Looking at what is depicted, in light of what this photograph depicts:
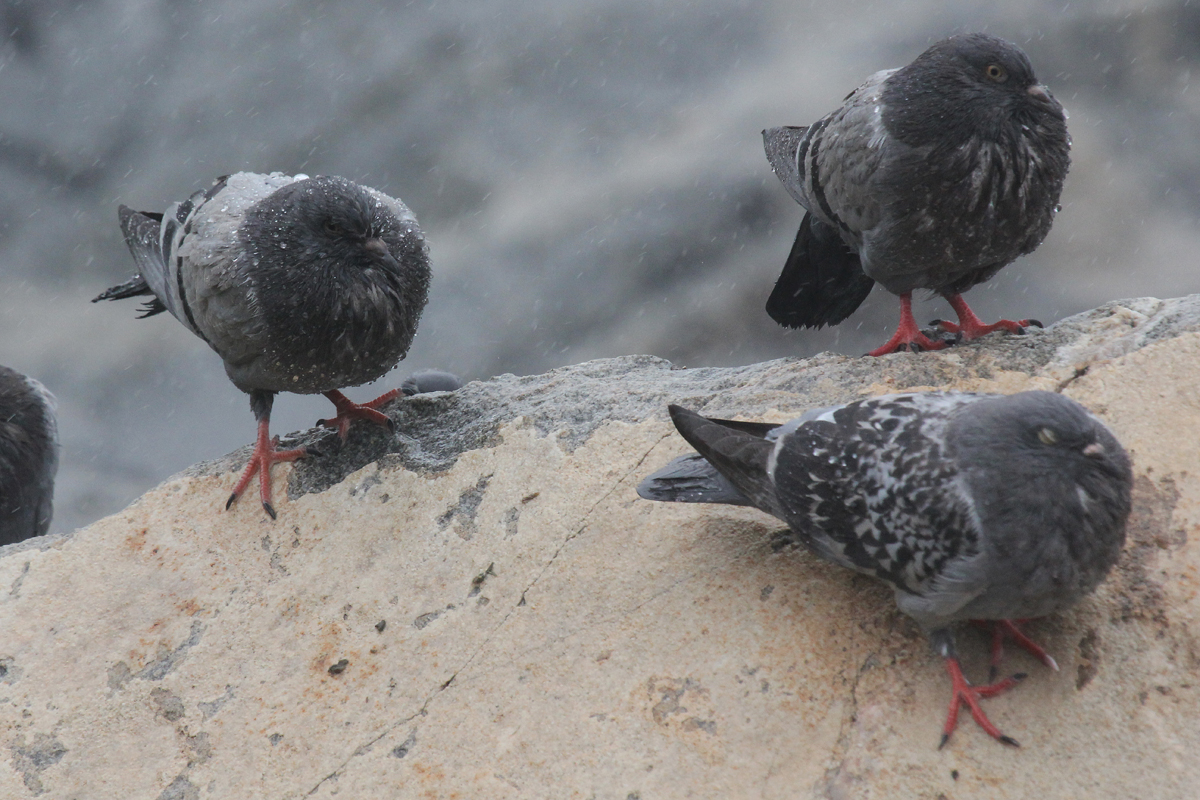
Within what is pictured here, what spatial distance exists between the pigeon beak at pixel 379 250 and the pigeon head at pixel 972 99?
2250 millimetres

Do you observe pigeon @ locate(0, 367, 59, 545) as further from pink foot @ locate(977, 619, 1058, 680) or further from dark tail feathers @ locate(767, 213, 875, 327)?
pink foot @ locate(977, 619, 1058, 680)

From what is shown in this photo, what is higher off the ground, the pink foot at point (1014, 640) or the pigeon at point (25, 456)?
the pigeon at point (25, 456)

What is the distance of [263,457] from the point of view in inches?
179

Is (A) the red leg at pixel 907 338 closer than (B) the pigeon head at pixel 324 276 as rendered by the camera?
No

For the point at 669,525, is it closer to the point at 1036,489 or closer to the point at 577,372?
the point at 1036,489

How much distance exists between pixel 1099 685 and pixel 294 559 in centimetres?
288

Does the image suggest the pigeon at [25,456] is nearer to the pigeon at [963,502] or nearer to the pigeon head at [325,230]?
the pigeon head at [325,230]

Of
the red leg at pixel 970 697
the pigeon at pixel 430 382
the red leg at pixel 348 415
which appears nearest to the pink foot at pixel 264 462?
the red leg at pixel 348 415

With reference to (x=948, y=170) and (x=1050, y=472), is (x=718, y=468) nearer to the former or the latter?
(x=1050, y=472)

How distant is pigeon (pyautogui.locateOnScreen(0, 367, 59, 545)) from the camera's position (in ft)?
20.3

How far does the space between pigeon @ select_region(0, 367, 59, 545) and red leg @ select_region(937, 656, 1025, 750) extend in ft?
18.6

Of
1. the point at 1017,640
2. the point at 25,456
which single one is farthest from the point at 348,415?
the point at 1017,640

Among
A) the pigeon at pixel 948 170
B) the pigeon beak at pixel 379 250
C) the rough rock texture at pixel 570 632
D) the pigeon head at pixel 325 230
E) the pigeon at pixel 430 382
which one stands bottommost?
the pigeon at pixel 430 382

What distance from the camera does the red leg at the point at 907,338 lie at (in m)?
4.54
